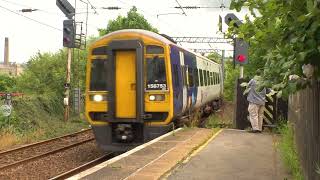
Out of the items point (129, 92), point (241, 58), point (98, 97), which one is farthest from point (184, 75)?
point (98, 97)

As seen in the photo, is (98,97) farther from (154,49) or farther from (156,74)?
(154,49)

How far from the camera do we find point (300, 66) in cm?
359

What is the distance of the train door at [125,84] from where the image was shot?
12242 mm

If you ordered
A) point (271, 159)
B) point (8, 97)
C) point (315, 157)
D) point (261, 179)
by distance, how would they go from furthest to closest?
1. point (8, 97)
2. point (271, 159)
3. point (261, 179)
4. point (315, 157)

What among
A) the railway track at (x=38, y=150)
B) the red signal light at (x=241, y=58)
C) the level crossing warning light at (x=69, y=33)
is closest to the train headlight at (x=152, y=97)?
the railway track at (x=38, y=150)

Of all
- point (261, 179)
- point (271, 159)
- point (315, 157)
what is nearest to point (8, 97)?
point (271, 159)

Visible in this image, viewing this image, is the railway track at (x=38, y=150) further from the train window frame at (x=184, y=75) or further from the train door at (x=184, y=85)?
the train window frame at (x=184, y=75)

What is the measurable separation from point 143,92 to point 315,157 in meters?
7.39

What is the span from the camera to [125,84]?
12258 mm

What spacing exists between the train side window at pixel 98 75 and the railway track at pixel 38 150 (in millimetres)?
2361

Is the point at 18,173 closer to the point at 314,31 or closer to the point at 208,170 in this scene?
the point at 208,170

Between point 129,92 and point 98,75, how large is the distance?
92 centimetres

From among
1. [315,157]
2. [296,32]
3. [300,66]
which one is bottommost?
[315,157]

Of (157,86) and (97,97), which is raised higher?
(157,86)
